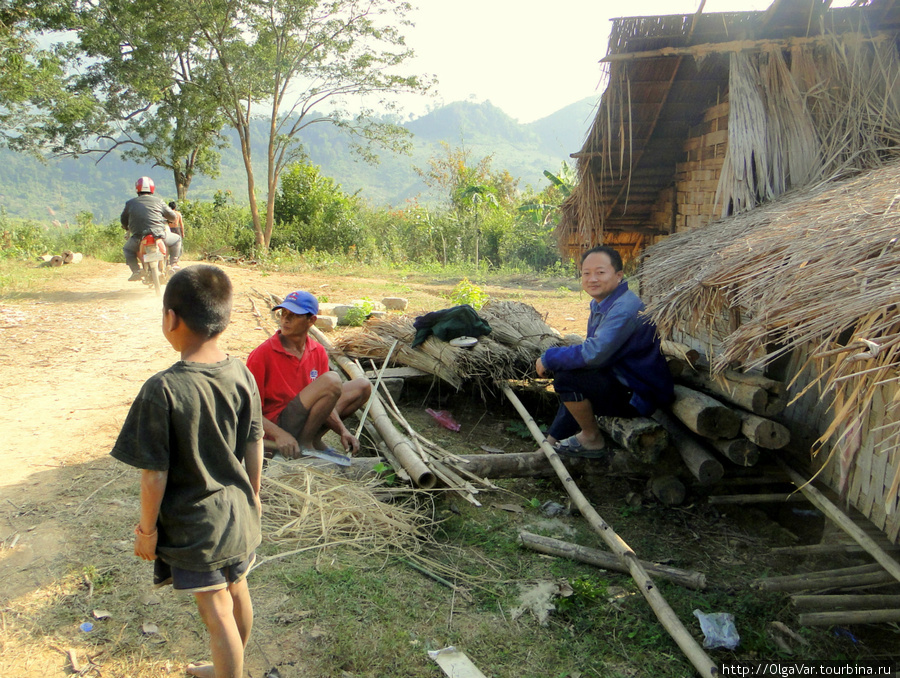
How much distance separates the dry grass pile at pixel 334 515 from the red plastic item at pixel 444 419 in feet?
5.34

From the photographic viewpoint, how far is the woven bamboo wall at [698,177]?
16.3ft

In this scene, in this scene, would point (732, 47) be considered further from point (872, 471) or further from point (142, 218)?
point (142, 218)

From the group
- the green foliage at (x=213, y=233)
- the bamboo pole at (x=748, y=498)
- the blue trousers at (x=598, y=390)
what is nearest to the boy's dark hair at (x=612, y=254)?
the blue trousers at (x=598, y=390)

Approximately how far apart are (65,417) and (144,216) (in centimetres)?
490

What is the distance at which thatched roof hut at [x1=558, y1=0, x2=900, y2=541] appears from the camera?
225cm

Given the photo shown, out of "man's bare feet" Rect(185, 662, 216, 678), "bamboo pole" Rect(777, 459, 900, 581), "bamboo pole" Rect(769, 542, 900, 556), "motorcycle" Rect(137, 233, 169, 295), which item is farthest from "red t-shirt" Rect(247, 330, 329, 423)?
"motorcycle" Rect(137, 233, 169, 295)

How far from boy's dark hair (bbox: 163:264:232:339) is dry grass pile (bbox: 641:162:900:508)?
197 centimetres

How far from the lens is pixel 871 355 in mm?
1700

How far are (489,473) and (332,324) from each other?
Answer: 4129 mm

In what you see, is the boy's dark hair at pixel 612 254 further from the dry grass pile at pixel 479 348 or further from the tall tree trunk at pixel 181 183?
the tall tree trunk at pixel 181 183

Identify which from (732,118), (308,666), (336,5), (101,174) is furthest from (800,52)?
(101,174)

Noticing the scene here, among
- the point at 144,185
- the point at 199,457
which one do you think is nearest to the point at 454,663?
the point at 199,457

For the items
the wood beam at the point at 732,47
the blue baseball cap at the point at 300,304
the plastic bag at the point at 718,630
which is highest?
the wood beam at the point at 732,47

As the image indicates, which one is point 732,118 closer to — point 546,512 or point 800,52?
point 800,52
